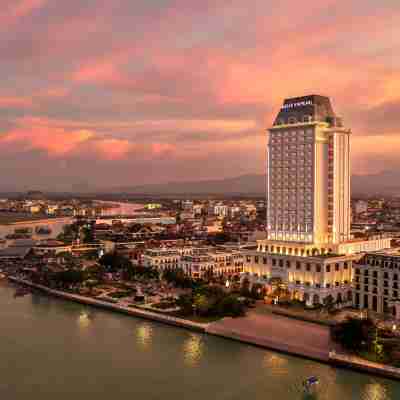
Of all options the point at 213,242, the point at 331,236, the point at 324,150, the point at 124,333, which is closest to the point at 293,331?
the point at 124,333

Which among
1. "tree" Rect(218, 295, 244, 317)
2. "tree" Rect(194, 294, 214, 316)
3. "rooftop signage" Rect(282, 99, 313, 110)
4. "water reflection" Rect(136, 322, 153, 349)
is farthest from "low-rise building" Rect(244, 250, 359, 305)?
"rooftop signage" Rect(282, 99, 313, 110)

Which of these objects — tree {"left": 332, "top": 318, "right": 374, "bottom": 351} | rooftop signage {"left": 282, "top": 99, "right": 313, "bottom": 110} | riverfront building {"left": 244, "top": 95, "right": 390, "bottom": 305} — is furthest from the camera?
rooftop signage {"left": 282, "top": 99, "right": 313, "bottom": 110}

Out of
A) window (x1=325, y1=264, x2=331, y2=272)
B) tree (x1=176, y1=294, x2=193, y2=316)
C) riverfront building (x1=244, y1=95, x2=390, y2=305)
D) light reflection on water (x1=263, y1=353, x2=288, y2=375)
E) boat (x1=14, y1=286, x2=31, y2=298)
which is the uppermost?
riverfront building (x1=244, y1=95, x2=390, y2=305)

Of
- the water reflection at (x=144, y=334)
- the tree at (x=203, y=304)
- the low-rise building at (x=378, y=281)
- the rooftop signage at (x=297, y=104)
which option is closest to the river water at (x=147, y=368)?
the water reflection at (x=144, y=334)

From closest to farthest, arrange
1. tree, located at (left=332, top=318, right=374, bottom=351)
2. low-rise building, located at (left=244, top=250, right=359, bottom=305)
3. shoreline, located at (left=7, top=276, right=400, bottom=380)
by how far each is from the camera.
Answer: shoreline, located at (left=7, top=276, right=400, bottom=380)
tree, located at (left=332, top=318, right=374, bottom=351)
low-rise building, located at (left=244, top=250, right=359, bottom=305)

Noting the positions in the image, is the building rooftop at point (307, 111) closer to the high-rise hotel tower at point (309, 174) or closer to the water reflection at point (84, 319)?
the high-rise hotel tower at point (309, 174)

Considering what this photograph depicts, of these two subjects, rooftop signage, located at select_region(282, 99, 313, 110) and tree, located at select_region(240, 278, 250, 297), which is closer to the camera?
tree, located at select_region(240, 278, 250, 297)

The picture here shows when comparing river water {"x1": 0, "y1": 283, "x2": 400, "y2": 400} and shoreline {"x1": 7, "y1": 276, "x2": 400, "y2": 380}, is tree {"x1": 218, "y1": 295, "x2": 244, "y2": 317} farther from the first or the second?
river water {"x1": 0, "y1": 283, "x2": 400, "y2": 400}
